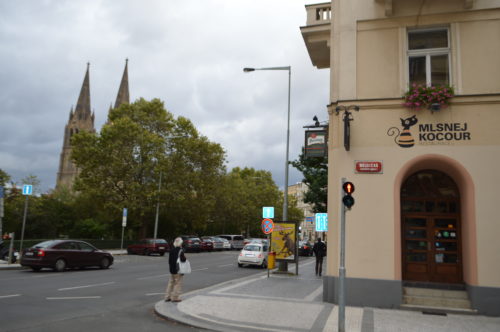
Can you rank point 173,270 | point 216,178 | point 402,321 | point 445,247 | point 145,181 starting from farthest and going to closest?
point 216,178 → point 145,181 → point 445,247 → point 173,270 → point 402,321

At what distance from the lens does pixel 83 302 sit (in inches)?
401

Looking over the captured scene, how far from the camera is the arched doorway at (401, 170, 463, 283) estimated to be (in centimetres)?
1107

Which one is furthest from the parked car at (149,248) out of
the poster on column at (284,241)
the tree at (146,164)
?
the poster on column at (284,241)

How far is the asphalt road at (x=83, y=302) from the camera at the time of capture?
304 inches

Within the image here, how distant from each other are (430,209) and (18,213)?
42.3 m

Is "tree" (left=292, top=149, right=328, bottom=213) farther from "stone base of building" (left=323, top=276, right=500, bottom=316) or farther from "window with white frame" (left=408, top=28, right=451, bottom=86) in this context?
"stone base of building" (left=323, top=276, right=500, bottom=316)

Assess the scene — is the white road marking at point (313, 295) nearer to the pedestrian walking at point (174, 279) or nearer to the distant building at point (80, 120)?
the pedestrian walking at point (174, 279)

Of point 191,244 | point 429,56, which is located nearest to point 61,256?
point 429,56

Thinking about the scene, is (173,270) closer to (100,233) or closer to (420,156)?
(420,156)

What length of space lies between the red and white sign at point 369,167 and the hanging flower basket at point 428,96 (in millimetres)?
1786

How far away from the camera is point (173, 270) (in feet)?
34.3

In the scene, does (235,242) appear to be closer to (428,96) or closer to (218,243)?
(218,243)

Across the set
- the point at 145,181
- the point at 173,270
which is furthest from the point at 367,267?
the point at 145,181

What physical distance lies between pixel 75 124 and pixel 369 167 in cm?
10901
